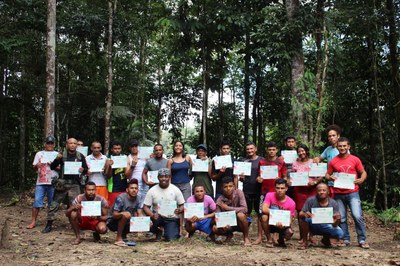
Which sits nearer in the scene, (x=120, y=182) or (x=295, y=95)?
(x=120, y=182)

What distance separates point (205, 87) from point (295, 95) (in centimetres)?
466

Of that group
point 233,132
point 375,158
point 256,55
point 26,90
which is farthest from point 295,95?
point 26,90

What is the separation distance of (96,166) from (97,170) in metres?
0.08

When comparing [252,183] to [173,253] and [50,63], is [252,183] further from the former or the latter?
[50,63]

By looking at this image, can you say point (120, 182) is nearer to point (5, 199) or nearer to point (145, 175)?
point (145, 175)

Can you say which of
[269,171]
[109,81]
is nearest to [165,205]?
[269,171]

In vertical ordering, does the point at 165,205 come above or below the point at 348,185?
below

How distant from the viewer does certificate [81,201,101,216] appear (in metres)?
6.35

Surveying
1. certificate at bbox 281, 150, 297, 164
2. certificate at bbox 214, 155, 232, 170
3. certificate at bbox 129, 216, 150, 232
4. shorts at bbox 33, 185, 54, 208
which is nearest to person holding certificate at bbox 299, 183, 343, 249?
certificate at bbox 281, 150, 297, 164

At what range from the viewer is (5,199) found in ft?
40.3

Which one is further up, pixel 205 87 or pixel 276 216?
pixel 205 87

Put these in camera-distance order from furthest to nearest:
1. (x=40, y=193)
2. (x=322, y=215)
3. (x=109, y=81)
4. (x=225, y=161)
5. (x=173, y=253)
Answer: (x=109, y=81) < (x=40, y=193) < (x=225, y=161) < (x=322, y=215) < (x=173, y=253)

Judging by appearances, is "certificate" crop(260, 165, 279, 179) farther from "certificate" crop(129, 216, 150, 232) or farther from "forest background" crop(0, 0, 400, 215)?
"forest background" crop(0, 0, 400, 215)

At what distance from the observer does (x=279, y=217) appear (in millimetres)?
6117
